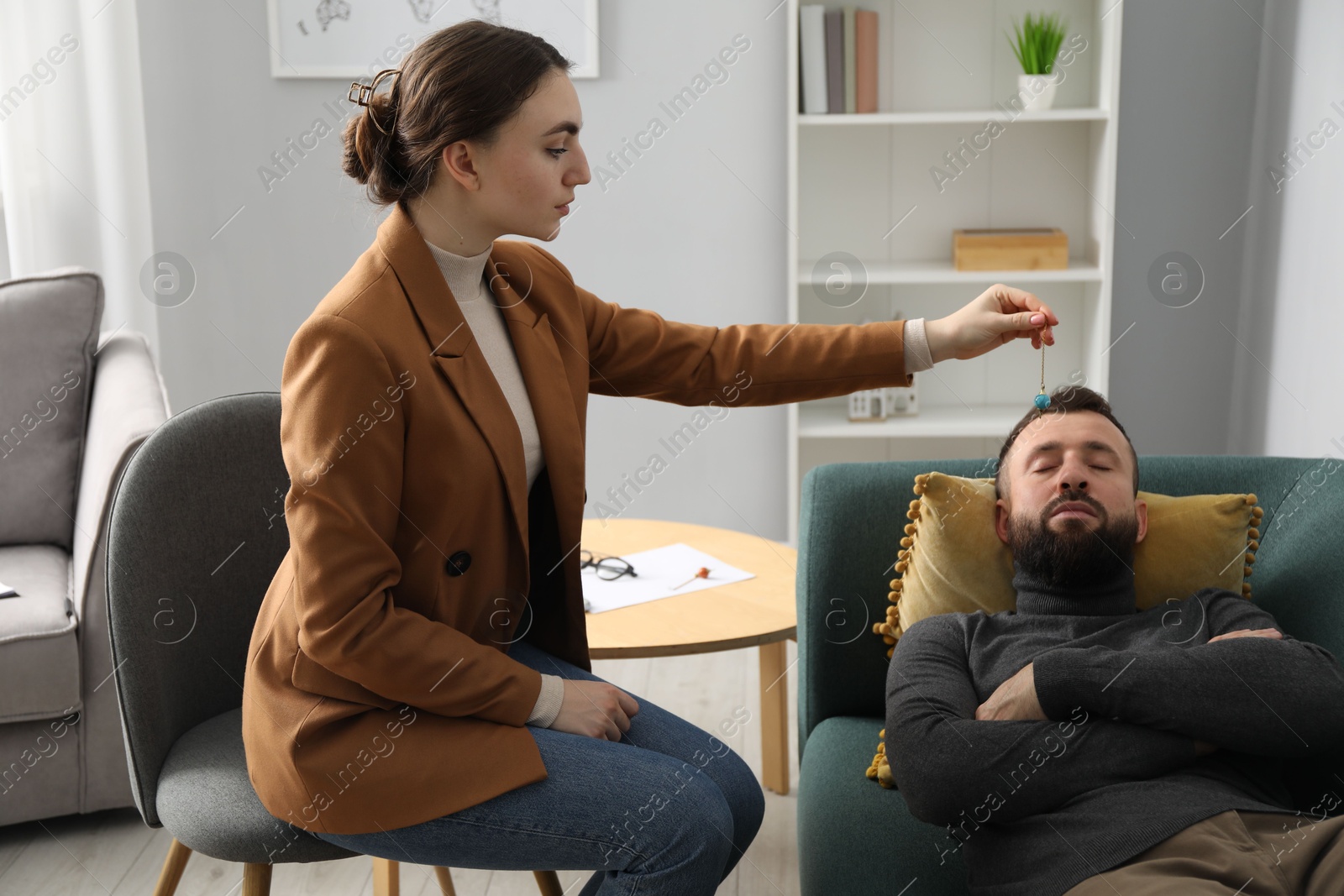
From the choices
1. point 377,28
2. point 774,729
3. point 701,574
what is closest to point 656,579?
point 701,574

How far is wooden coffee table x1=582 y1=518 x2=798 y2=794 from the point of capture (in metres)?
1.87

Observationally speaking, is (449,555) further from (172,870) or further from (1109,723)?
(1109,723)

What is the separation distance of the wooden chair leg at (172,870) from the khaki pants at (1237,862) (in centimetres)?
110

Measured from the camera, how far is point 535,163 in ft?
4.48

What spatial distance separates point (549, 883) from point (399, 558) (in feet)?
2.17

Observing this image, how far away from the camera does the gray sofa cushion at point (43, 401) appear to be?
2465mm

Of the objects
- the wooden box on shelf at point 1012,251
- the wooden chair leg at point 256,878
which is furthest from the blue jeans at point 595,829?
the wooden box on shelf at point 1012,251

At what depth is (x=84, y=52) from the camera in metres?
3.11

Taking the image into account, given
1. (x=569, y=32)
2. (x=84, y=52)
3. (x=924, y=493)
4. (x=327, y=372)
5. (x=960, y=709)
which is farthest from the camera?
(x=569, y=32)

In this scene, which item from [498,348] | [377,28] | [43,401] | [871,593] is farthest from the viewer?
[377,28]

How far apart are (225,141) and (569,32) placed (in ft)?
3.38

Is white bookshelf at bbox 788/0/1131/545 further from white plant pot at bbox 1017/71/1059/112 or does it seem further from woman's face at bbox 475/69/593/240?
woman's face at bbox 475/69/593/240

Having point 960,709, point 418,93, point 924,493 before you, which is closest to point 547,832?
point 960,709

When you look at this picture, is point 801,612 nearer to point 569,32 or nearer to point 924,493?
point 924,493
